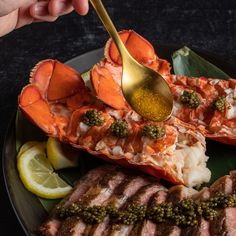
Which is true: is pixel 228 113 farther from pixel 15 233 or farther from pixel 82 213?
pixel 15 233

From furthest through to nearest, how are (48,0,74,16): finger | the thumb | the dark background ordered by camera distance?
the dark background
(48,0,74,16): finger
the thumb

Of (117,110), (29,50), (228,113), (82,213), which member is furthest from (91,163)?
(29,50)

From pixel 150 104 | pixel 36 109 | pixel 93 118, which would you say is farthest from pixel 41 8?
pixel 150 104

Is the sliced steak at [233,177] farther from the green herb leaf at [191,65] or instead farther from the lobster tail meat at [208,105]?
the green herb leaf at [191,65]

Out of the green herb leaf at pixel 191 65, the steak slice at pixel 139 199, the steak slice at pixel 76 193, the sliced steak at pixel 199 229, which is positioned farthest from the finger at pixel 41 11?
the sliced steak at pixel 199 229

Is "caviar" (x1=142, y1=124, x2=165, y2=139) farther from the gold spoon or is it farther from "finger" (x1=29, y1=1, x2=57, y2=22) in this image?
"finger" (x1=29, y1=1, x2=57, y2=22)

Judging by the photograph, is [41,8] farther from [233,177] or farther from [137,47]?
[233,177]

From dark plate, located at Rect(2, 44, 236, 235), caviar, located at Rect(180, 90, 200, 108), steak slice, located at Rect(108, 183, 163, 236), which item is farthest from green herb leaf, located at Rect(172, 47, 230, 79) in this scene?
steak slice, located at Rect(108, 183, 163, 236)
